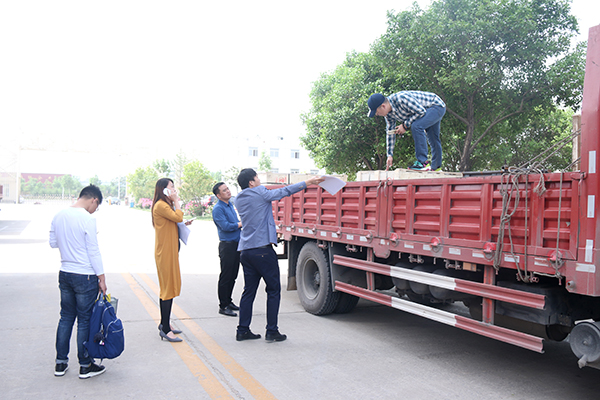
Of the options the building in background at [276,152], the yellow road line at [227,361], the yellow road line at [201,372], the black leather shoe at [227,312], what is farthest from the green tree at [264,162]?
the yellow road line at [201,372]

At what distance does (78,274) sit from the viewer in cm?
431

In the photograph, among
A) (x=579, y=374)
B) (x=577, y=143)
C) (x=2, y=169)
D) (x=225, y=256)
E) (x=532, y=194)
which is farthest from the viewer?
(x=2, y=169)

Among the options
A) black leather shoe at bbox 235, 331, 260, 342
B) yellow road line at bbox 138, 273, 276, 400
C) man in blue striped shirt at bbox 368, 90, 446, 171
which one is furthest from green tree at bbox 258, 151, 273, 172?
black leather shoe at bbox 235, 331, 260, 342

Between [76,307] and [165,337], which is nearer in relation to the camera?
[76,307]

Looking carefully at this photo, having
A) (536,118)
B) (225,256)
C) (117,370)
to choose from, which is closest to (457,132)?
(536,118)

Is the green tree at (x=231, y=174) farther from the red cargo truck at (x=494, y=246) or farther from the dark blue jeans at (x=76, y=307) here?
the dark blue jeans at (x=76, y=307)

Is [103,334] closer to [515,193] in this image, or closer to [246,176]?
[246,176]

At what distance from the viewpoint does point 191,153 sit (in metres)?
67.9

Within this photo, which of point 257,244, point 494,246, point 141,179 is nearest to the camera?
point 494,246

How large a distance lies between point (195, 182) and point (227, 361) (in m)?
37.9

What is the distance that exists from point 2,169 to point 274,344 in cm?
8228

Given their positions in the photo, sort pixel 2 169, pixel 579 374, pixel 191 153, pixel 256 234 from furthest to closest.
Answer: pixel 2 169 < pixel 191 153 < pixel 256 234 < pixel 579 374

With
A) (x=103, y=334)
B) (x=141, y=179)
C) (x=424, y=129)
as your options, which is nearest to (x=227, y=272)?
(x=103, y=334)

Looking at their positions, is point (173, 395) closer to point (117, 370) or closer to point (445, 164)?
point (117, 370)
